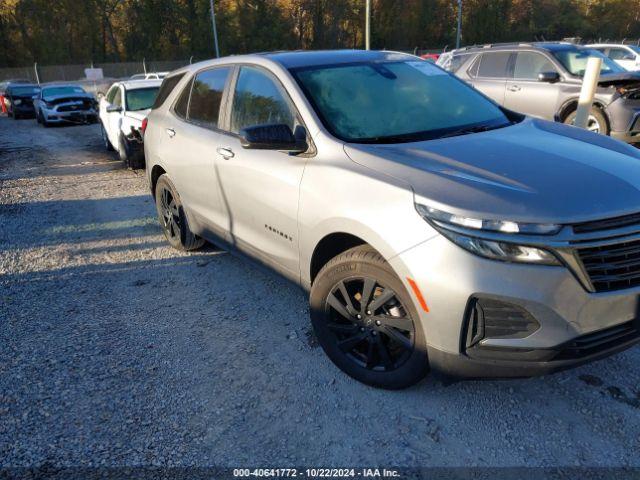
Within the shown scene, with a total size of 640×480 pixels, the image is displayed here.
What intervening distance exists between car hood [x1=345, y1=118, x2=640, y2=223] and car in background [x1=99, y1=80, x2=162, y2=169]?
6912mm

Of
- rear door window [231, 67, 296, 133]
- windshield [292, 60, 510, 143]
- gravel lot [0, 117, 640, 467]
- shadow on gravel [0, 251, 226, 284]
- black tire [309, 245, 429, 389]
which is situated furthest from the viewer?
shadow on gravel [0, 251, 226, 284]

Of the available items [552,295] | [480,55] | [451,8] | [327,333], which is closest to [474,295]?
[552,295]

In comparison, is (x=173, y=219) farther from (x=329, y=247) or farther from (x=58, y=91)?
(x=58, y=91)

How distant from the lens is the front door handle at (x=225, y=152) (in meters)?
3.63

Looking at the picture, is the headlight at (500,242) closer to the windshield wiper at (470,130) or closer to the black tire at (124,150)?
the windshield wiper at (470,130)

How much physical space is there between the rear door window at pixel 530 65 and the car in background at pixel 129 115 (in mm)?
6405

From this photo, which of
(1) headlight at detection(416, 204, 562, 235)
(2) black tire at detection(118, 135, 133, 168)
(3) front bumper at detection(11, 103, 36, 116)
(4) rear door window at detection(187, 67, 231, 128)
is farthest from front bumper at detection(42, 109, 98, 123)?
(1) headlight at detection(416, 204, 562, 235)

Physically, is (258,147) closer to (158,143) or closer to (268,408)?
(268,408)

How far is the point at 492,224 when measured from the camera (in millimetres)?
2191

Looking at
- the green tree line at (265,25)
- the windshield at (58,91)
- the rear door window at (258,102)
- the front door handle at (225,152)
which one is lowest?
the windshield at (58,91)

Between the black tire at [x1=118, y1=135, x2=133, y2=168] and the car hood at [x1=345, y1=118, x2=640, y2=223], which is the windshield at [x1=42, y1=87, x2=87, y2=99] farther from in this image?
the car hood at [x1=345, y1=118, x2=640, y2=223]

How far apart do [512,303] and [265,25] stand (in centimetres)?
5979

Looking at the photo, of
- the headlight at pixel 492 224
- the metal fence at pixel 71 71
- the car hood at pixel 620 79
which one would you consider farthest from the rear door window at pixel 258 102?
the metal fence at pixel 71 71

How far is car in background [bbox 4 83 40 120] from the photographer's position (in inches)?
832
